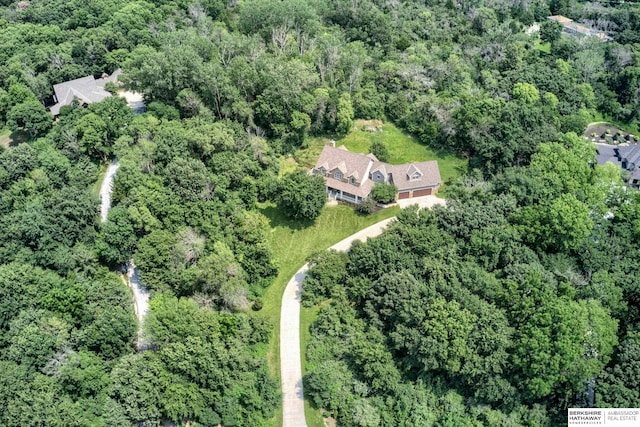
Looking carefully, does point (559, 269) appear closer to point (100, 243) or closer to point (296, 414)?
point (296, 414)

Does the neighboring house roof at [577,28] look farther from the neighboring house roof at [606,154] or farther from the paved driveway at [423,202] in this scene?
the paved driveway at [423,202]

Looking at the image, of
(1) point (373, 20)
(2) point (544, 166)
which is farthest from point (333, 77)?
(2) point (544, 166)

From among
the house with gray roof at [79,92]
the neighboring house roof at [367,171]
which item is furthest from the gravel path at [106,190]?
the neighboring house roof at [367,171]

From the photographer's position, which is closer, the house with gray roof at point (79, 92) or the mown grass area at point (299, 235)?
the mown grass area at point (299, 235)

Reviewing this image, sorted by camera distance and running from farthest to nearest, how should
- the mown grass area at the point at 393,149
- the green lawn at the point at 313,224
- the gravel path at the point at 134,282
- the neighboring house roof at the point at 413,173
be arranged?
the mown grass area at the point at 393,149, the neighboring house roof at the point at 413,173, the green lawn at the point at 313,224, the gravel path at the point at 134,282

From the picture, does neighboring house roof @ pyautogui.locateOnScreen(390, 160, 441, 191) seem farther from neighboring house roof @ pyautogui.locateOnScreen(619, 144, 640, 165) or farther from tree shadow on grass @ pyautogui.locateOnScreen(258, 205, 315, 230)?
neighboring house roof @ pyautogui.locateOnScreen(619, 144, 640, 165)

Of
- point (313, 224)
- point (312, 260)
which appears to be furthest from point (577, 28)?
point (312, 260)

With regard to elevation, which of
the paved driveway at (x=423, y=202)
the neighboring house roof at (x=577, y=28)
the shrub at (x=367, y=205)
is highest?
the neighboring house roof at (x=577, y=28)
